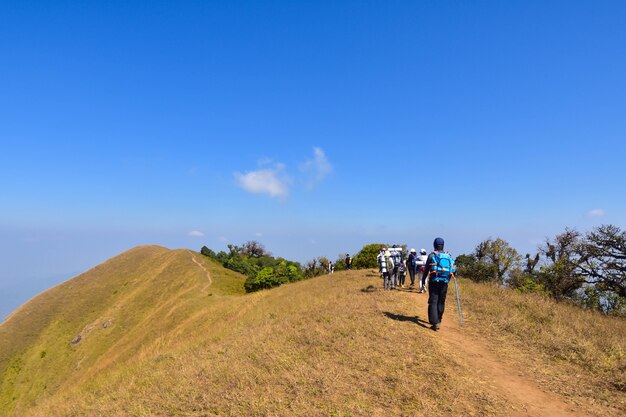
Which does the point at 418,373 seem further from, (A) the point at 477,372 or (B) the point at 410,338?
(B) the point at 410,338

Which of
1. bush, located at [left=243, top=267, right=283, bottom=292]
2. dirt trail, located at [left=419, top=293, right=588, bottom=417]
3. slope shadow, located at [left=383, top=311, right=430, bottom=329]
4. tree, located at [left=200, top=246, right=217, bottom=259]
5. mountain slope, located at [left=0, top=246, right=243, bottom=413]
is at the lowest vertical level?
mountain slope, located at [left=0, top=246, right=243, bottom=413]

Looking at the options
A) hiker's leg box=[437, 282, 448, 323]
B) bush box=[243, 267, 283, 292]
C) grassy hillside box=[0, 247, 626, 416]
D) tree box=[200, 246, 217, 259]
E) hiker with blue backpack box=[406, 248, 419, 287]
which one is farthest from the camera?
tree box=[200, 246, 217, 259]

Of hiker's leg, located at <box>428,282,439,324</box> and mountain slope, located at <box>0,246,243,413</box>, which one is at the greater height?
hiker's leg, located at <box>428,282,439,324</box>

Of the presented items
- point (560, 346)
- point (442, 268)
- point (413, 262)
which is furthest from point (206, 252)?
point (560, 346)

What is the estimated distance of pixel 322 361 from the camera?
9.88 metres

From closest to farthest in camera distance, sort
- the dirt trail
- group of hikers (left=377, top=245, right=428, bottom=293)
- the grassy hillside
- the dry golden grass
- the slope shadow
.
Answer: the dirt trail < the grassy hillside < the dry golden grass < the slope shadow < group of hikers (left=377, top=245, right=428, bottom=293)

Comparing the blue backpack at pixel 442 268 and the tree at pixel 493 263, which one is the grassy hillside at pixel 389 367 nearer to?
the blue backpack at pixel 442 268

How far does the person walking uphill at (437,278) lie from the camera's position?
1151cm

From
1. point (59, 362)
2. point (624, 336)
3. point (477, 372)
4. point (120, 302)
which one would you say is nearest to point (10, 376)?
point (59, 362)

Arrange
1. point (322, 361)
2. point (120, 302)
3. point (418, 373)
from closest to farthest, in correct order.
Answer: point (418, 373)
point (322, 361)
point (120, 302)

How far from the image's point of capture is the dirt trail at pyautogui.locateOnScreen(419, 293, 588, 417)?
6930 mm

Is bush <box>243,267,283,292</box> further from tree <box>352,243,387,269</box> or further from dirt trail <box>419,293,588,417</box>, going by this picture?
dirt trail <box>419,293,588,417</box>

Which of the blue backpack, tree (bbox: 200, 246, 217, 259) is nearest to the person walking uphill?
the blue backpack

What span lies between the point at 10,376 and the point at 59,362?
6.95 metres
